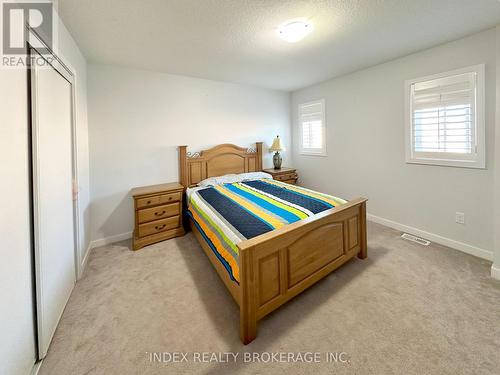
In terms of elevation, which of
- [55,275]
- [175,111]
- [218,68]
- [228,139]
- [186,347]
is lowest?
[186,347]

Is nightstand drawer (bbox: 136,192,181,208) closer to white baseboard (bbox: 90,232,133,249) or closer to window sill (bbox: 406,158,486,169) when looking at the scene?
white baseboard (bbox: 90,232,133,249)

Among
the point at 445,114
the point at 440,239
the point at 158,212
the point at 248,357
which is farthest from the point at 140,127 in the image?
the point at 440,239

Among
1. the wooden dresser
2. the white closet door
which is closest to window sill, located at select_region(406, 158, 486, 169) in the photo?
the wooden dresser

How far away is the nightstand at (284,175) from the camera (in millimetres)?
4250

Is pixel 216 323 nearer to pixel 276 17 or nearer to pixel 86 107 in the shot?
pixel 276 17

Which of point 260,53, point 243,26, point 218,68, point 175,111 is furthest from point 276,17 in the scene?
point 175,111

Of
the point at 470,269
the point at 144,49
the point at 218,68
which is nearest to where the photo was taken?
the point at 470,269

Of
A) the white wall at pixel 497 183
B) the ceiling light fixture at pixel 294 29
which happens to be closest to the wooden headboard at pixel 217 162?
the ceiling light fixture at pixel 294 29

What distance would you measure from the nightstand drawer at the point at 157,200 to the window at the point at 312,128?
9.31 feet

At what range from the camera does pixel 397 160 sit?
10.4ft

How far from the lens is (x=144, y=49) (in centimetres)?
253

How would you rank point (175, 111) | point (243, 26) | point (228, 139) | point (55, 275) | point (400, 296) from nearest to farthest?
point (55, 275) < point (400, 296) < point (243, 26) < point (175, 111) < point (228, 139)

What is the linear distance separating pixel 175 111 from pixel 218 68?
0.95 meters

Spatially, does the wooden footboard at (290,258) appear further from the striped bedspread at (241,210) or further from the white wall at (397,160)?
the white wall at (397,160)
